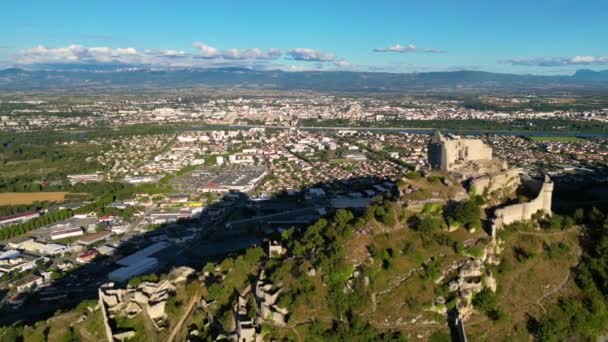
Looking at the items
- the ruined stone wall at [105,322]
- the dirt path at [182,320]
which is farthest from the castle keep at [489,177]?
the ruined stone wall at [105,322]

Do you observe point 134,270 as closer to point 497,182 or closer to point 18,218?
point 18,218

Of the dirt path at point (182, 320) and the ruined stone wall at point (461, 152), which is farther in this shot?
the ruined stone wall at point (461, 152)

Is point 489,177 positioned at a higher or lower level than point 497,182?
higher

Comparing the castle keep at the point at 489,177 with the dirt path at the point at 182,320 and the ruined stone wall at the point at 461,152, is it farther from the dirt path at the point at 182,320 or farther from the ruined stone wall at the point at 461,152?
the dirt path at the point at 182,320

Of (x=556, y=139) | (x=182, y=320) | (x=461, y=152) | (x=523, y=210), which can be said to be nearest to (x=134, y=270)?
(x=182, y=320)

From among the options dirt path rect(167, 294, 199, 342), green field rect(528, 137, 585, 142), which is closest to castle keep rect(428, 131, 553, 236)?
dirt path rect(167, 294, 199, 342)

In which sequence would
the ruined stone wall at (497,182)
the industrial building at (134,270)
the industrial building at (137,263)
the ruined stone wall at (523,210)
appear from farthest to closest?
the industrial building at (137,263)
the industrial building at (134,270)
the ruined stone wall at (497,182)
the ruined stone wall at (523,210)

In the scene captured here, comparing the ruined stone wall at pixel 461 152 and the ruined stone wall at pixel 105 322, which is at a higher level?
the ruined stone wall at pixel 461 152
